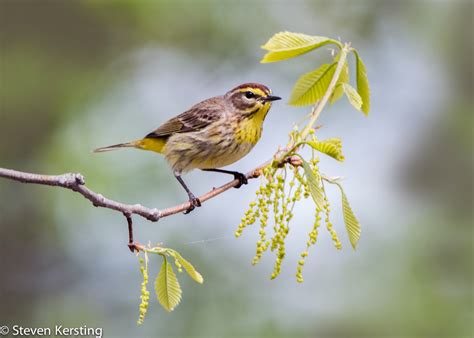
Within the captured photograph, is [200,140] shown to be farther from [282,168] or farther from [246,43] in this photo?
[246,43]

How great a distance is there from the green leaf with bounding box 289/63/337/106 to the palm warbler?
141cm

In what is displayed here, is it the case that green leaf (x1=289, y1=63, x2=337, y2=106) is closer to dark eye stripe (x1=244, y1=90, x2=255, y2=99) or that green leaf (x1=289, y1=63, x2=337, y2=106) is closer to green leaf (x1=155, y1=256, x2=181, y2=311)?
green leaf (x1=155, y1=256, x2=181, y2=311)

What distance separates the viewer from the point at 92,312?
6.56 metres

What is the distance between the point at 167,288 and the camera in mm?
2154

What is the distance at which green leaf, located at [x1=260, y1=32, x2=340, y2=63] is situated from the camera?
208 centimetres

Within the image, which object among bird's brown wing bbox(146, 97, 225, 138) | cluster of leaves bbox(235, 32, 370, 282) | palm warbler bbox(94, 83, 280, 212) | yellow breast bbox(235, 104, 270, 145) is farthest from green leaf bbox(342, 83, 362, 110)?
bird's brown wing bbox(146, 97, 225, 138)

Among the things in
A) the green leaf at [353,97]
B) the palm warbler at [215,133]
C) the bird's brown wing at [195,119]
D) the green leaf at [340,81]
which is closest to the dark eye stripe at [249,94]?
the palm warbler at [215,133]

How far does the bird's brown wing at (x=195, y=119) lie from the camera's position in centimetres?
437

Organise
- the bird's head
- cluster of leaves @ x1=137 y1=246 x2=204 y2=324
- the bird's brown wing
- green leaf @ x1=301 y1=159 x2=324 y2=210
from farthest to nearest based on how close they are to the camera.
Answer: the bird's brown wing
the bird's head
cluster of leaves @ x1=137 y1=246 x2=204 y2=324
green leaf @ x1=301 y1=159 x2=324 y2=210

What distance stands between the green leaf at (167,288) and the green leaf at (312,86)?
2.22 feet

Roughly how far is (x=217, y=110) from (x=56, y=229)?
2.90m

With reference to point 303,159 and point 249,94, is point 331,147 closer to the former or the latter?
point 303,159

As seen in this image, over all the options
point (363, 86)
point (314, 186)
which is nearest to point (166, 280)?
point (314, 186)

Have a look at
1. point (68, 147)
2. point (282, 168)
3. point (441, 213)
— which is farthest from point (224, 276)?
point (282, 168)
